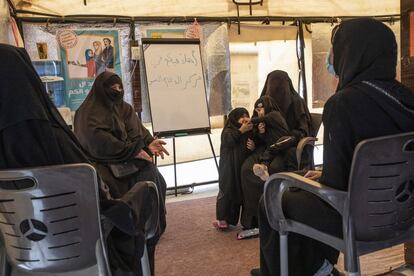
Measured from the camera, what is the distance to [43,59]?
3441 millimetres

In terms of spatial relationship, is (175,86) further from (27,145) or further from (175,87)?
(27,145)

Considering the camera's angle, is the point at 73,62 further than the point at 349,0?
No

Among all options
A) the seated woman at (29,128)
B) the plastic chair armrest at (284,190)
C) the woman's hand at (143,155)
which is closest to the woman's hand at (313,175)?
the plastic chair armrest at (284,190)

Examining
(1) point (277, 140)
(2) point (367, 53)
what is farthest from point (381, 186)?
(1) point (277, 140)

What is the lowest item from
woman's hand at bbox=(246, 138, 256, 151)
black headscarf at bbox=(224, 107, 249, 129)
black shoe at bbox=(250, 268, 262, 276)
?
black shoe at bbox=(250, 268, 262, 276)

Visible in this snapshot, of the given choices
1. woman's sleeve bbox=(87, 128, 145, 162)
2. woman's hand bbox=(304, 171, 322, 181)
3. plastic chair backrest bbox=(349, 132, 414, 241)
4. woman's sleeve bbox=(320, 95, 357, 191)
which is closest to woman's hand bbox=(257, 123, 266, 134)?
woman's sleeve bbox=(87, 128, 145, 162)

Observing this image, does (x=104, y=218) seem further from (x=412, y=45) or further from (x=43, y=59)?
(x=43, y=59)

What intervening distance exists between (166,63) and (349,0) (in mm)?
2386

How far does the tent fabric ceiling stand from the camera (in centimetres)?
355

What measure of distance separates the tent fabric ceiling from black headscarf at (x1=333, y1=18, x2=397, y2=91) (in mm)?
2615

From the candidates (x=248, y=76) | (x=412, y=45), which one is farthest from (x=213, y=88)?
(x=412, y=45)

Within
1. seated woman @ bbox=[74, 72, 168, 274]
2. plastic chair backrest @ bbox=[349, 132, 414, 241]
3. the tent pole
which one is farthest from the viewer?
the tent pole

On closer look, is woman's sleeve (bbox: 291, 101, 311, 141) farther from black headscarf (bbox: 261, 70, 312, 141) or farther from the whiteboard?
the whiteboard

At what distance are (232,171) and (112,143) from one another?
848mm
